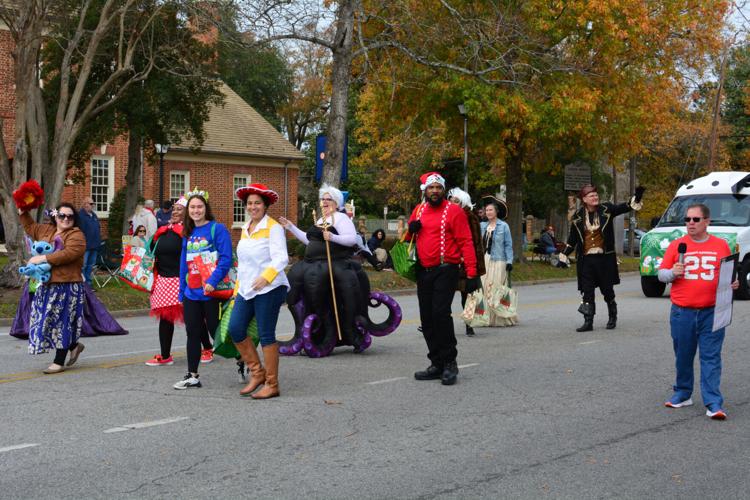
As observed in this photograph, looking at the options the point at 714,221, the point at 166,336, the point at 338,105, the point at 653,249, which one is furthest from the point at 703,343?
the point at 338,105

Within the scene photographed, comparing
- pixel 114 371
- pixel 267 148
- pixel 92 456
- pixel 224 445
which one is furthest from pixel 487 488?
pixel 267 148

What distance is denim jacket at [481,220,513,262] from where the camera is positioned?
14180mm

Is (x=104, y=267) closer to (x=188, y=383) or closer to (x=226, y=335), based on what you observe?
(x=188, y=383)

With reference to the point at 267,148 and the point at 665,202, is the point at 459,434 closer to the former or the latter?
the point at 665,202

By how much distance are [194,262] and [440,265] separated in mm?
2251

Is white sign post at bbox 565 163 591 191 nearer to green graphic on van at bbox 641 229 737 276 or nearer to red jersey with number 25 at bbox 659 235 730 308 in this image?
green graphic on van at bbox 641 229 737 276

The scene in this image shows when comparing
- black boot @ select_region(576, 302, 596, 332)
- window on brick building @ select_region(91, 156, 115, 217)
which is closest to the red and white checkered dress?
black boot @ select_region(576, 302, 596, 332)

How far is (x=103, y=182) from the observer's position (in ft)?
123

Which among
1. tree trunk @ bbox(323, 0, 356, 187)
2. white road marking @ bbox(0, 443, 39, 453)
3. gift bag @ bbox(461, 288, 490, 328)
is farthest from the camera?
tree trunk @ bbox(323, 0, 356, 187)

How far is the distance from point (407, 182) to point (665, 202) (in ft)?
41.6

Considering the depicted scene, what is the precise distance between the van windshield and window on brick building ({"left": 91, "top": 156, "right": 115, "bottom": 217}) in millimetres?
23526

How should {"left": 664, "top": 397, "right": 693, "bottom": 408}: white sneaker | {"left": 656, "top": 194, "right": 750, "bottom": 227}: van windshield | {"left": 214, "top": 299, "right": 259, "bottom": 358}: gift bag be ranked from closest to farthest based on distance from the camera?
{"left": 664, "top": 397, "right": 693, "bottom": 408}: white sneaker → {"left": 214, "top": 299, "right": 259, "bottom": 358}: gift bag → {"left": 656, "top": 194, "right": 750, "bottom": 227}: van windshield

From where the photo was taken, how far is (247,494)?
17.8 ft

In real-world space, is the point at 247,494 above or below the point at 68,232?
below
